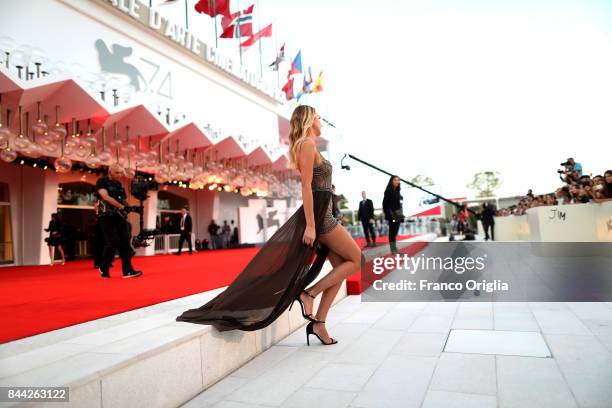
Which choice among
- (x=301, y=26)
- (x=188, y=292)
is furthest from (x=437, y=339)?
(x=301, y=26)

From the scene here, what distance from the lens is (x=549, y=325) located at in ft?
11.1

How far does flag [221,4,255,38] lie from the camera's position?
59.8ft

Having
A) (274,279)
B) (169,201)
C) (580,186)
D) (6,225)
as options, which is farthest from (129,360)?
(169,201)

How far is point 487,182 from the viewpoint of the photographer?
5088 cm

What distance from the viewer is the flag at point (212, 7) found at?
17141 millimetres

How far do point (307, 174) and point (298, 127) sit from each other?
40cm

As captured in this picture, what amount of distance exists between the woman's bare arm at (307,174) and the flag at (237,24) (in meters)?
17.2

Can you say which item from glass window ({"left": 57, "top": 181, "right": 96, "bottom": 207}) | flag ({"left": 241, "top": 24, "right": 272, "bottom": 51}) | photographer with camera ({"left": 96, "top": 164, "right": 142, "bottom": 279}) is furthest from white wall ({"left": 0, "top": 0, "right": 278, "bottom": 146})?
photographer with camera ({"left": 96, "top": 164, "right": 142, "bottom": 279})

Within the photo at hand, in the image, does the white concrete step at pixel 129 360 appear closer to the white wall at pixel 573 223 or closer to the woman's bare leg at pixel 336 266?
the woman's bare leg at pixel 336 266

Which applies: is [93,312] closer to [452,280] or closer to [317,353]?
[317,353]

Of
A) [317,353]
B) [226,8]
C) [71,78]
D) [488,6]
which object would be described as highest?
[226,8]

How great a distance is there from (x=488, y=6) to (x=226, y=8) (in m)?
11.9

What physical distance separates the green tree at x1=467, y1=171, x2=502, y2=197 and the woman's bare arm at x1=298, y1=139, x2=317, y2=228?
52.2 m

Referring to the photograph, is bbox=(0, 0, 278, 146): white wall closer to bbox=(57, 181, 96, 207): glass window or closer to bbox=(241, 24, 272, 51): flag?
bbox=(241, 24, 272, 51): flag
